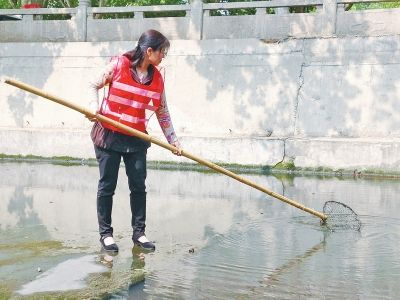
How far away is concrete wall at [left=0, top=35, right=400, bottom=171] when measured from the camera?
11719 mm

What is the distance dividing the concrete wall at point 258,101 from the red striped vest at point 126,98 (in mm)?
6948

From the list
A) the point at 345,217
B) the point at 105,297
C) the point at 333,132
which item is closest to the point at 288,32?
the point at 333,132

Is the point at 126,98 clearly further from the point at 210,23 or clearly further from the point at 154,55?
the point at 210,23

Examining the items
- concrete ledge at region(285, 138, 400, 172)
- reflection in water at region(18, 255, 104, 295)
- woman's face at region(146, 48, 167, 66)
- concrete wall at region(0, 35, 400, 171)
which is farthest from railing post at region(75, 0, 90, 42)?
reflection in water at region(18, 255, 104, 295)

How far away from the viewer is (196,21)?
13.5m

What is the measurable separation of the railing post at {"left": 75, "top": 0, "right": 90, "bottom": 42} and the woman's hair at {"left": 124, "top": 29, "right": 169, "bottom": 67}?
32.9 feet

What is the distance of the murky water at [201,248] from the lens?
391cm

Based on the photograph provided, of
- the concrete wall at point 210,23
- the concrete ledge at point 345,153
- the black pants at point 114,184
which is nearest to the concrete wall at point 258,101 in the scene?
the concrete ledge at point 345,153

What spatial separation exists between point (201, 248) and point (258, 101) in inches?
312

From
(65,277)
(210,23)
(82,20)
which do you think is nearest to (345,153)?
(210,23)

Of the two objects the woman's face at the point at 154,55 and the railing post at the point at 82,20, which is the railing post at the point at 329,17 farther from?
the woman's face at the point at 154,55

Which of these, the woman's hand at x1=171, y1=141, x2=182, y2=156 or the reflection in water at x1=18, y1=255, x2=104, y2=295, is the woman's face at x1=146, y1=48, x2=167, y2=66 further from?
the reflection in water at x1=18, y1=255, x2=104, y2=295

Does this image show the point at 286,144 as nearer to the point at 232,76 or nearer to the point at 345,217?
the point at 232,76

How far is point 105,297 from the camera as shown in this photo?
3.66 meters
